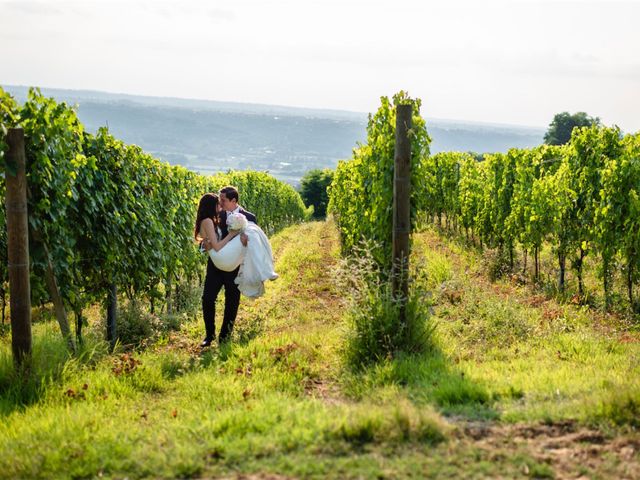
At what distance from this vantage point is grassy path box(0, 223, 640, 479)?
12.1 feet

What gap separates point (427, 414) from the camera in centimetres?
411

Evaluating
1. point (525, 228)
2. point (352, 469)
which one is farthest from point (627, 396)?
point (525, 228)

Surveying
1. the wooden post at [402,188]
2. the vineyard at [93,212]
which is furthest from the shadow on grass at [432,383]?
the vineyard at [93,212]

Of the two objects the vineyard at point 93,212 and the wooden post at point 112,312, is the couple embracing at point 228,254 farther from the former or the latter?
the wooden post at point 112,312

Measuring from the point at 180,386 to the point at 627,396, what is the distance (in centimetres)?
376

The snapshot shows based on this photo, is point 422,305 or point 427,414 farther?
point 422,305

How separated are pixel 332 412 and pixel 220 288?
3183 millimetres

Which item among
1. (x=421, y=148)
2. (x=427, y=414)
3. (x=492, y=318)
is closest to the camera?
(x=427, y=414)

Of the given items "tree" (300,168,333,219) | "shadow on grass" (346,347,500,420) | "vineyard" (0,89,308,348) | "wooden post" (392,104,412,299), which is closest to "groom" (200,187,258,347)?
"vineyard" (0,89,308,348)

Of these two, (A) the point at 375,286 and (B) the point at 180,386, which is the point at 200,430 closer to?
(B) the point at 180,386

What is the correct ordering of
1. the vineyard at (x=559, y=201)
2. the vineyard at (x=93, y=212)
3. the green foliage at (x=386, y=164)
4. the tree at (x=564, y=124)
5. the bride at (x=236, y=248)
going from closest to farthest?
the vineyard at (x=93, y=212), the green foliage at (x=386, y=164), the bride at (x=236, y=248), the vineyard at (x=559, y=201), the tree at (x=564, y=124)

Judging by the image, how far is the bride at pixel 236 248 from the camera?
713cm

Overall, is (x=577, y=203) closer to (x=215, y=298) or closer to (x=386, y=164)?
(x=386, y=164)

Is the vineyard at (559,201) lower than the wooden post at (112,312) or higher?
higher
